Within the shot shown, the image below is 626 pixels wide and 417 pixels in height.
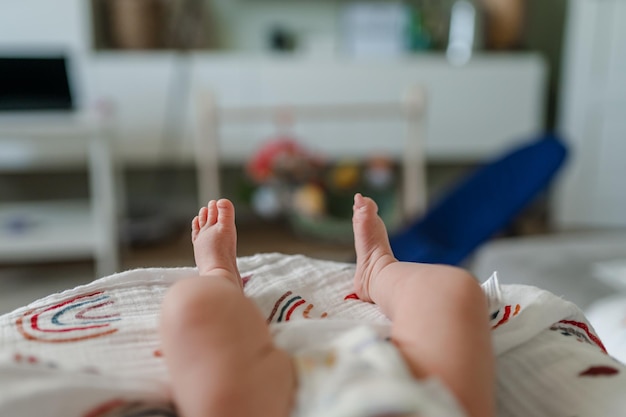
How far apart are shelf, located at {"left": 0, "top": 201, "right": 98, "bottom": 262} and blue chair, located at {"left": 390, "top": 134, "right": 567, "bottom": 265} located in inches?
41.4

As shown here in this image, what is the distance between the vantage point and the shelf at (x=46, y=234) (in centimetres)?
171

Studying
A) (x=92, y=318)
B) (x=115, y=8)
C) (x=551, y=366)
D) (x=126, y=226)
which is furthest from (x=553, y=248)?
(x=115, y=8)

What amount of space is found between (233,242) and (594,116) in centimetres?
227

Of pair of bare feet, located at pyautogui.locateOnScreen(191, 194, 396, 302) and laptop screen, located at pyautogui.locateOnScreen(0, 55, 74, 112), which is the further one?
laptop screen, located at pyautogui.locateOnScreen(0, 55, 74, 112)

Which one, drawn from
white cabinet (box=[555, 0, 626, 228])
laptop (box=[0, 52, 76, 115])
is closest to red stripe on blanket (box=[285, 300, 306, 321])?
laptop (box=[0, 52, 76, 115])

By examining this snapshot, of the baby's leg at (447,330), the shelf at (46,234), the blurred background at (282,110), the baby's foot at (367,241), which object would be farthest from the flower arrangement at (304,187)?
the baby's leg at (447,330)

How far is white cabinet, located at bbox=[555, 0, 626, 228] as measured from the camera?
225cm

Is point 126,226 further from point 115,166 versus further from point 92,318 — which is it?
point 92,318

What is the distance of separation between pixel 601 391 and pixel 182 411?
0.94 ft

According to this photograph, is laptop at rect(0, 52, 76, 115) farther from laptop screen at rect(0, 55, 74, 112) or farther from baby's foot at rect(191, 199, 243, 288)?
baby's foot at rect(191, 199, 243, 288)

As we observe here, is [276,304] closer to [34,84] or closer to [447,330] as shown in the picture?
[447,330]

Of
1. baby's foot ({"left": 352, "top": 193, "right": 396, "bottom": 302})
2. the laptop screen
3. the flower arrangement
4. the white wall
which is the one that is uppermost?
the white wall

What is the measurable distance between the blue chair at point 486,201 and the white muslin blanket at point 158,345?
785 millimetres

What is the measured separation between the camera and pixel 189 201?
234 centimetres
